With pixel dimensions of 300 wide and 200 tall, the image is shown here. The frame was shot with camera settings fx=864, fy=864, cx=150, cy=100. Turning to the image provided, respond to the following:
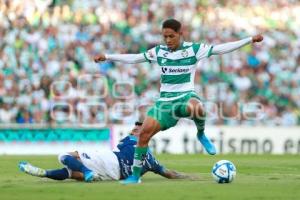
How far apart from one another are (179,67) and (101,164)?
1.79 metres

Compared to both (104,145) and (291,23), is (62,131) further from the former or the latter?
(291,23)

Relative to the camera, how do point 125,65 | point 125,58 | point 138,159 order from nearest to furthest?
point 138,159 → point 125,58 → point 125,65

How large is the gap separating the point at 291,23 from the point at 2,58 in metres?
10.2

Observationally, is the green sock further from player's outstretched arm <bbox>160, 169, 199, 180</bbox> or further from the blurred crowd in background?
the blurred crowd in background

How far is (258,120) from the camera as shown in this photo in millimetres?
25891

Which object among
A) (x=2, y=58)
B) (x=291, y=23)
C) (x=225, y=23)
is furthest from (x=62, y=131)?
(x=291, y=23)

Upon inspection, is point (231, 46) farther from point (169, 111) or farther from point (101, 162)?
point (101, 162)

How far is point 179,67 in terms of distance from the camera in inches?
492

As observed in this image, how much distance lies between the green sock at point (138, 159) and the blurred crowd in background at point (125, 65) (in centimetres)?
1248

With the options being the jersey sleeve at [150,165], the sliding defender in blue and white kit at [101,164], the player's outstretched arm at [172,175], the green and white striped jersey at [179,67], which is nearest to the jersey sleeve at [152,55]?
the green and white striped jersey at [179,67]

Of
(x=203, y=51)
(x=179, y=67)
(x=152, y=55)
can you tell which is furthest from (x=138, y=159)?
(x=203, y=51)

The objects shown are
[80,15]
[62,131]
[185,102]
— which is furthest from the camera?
[80,15]

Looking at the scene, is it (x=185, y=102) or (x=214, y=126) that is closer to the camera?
(x=185, y=102)

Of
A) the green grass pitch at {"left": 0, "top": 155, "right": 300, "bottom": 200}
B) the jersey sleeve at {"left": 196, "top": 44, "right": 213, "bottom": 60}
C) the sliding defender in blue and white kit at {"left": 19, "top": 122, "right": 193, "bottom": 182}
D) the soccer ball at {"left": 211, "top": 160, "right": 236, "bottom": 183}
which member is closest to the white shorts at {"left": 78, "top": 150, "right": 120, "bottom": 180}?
the sliding defender in blue and white kit at {"left": 19, "top": 122, "right": 193, "bottom": 182}
